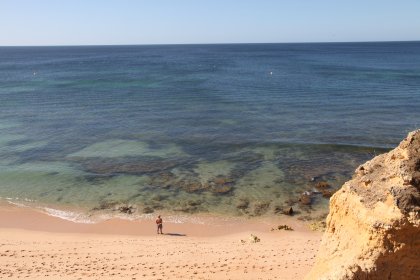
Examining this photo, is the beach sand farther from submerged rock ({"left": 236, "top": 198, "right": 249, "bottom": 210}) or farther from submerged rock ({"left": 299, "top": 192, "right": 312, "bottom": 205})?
submerged rock ({"left": 299, "top": 192, "right": 312, "bottom": 205})

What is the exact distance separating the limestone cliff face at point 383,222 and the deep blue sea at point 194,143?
14.0 meters

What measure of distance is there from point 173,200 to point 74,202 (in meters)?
5.84

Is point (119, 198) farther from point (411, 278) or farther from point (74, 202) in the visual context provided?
point (411, 278)

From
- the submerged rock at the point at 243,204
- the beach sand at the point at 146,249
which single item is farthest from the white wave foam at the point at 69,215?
the submerged rock at the point at 243,204

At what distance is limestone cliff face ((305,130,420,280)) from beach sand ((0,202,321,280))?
6.53 meters

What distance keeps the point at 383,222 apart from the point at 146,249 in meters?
12.3

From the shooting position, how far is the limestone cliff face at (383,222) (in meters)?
7.48

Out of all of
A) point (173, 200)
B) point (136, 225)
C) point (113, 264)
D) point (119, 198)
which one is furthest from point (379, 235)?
point (119, 198)

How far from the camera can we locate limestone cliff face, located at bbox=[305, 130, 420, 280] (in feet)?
24.5

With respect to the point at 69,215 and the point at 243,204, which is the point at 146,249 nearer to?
the point at 69,215

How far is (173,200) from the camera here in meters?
24.0

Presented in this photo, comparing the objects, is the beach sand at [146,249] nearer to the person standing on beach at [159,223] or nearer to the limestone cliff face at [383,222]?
the person standing on beach at [159,223]

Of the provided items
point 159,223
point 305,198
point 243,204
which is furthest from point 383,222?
point 305,198

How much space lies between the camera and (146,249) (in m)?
17.7
